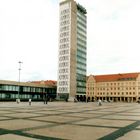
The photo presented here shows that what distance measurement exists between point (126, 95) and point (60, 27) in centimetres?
5761

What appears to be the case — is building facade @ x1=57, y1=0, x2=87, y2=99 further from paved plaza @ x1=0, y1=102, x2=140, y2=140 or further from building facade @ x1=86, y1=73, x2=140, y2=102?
paved plaza @ x1=0, y1=102, x2=140, y2=140

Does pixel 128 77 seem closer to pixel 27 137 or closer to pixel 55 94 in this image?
pixel 55 94

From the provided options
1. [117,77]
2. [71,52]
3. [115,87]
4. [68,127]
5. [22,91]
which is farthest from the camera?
[117,77]

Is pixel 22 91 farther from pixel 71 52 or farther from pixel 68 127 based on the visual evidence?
pixel 68 127

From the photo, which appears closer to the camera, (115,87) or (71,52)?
(71,52)

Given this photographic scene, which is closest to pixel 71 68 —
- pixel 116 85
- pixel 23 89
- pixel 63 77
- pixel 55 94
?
pixel 63 77

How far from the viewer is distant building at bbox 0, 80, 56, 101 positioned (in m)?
82.2

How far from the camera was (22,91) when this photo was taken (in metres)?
90.2

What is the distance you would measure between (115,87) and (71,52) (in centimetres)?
4693

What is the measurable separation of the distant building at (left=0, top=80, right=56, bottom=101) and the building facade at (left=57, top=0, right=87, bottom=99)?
11022 millimetres

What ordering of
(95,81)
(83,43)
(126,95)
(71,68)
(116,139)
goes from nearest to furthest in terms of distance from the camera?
(116,139) → (71,68) → (83,43) → (126,95) → (95,81)

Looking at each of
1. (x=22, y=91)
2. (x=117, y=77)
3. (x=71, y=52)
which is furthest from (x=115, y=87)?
(x=22, y=91)

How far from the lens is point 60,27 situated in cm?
12462

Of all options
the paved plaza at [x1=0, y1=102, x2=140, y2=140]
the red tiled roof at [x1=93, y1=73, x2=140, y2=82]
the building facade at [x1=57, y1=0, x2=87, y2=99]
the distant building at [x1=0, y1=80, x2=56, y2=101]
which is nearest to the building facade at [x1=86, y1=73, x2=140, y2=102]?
the red tiled roof at [x1=93, y1=73, x2=140, y2=82]
